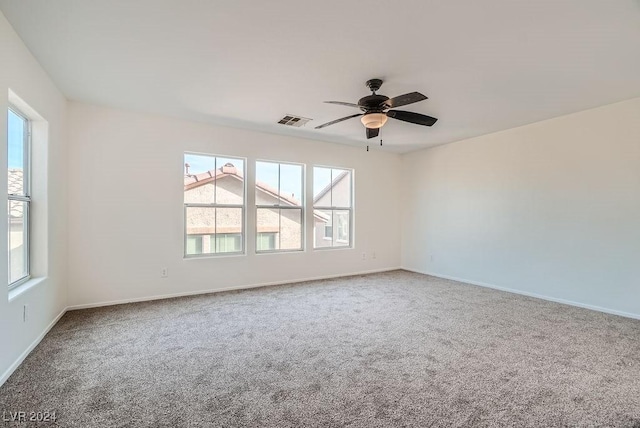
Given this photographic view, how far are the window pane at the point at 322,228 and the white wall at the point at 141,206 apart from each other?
22.8 inches

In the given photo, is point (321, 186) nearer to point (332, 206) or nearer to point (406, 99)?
point (332, 206)

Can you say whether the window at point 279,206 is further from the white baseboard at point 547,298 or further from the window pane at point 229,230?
the white baseboard at point 547,298

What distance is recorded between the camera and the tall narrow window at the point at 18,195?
2.64 meters

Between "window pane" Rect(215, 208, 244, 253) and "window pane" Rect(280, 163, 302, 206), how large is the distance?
0.89 metres

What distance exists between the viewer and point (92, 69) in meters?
2.96

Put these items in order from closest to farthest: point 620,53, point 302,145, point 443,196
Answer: point 620,53 → point 302,145 → point 443,196

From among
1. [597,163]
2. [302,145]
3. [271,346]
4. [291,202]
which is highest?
[302,145]

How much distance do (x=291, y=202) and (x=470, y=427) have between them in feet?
14.0

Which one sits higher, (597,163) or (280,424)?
(597,163)

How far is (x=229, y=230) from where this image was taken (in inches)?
194

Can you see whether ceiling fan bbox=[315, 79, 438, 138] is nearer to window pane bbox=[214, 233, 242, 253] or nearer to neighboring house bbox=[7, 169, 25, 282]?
window pane bbox=[214, 233, 242, 253]

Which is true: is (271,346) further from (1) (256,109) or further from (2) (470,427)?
(1) (256,109)

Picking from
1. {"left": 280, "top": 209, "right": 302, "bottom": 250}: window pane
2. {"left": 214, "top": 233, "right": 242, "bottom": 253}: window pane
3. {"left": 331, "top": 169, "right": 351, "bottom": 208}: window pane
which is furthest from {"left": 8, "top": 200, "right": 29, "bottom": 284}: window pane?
{"left": 331, "top": 169, "right": 351, "bottom": 208}: window pane

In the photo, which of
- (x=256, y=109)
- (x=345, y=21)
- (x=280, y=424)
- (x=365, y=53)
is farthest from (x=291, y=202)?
(x=280, y=424)
